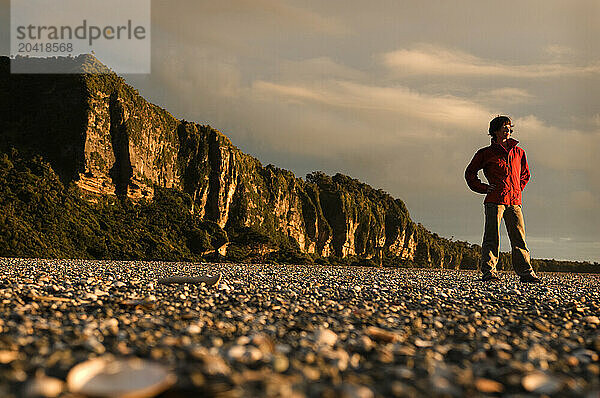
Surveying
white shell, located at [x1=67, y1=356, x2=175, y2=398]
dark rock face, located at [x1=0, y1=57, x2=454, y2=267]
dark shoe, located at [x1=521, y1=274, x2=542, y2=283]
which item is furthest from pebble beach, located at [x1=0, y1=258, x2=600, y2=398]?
dark rock face, located at [x1=0, y1=57, x2=454, y2=267]

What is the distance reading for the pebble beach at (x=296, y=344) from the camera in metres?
2.67

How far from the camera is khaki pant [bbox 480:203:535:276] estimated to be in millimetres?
10305

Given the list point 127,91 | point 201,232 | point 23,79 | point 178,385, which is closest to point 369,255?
point 201,232

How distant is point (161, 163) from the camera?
5900 cm

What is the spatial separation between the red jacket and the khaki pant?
0.62ft

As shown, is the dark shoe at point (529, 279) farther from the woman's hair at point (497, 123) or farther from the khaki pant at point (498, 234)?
the woman's hair at point (497, 123)

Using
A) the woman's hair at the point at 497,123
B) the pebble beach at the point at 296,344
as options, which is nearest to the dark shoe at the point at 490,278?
the woman's hair at the point at 497,123

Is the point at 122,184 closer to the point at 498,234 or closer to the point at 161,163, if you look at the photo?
the point at 161,163

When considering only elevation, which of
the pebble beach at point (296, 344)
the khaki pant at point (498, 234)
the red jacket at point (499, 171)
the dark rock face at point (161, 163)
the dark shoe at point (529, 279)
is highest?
the dark rock face at point (161, 163)

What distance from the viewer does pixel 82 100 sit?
49.9 m

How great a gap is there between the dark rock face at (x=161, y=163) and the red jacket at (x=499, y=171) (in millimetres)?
44107

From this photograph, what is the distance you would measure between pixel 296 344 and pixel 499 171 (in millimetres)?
8326

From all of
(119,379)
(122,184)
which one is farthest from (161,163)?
(119,379)

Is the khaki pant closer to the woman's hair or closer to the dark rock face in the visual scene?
the woman's hair
